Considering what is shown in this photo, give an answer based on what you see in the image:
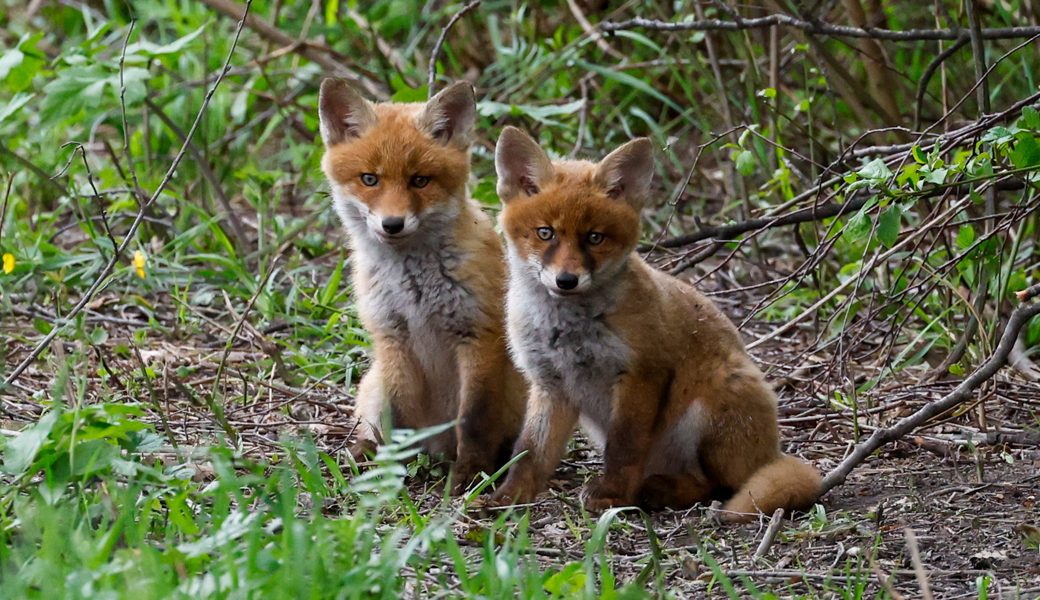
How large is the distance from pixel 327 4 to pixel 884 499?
20.9 ft

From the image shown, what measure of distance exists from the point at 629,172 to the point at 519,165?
398 millimetres

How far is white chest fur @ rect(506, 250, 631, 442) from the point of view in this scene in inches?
150

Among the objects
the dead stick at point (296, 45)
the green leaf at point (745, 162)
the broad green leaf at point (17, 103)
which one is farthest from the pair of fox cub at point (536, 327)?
the dead stick at point (296, 45)

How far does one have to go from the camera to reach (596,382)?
12.7 feet

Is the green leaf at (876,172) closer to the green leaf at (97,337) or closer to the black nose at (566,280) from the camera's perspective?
the black nose at (566,280)

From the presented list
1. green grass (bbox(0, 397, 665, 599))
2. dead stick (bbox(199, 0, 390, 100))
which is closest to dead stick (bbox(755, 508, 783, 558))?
green grass (bbox(0, 397, 665, 599))

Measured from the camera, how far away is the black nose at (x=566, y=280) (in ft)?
11.8

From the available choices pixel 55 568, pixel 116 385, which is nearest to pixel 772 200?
pixel 116 385

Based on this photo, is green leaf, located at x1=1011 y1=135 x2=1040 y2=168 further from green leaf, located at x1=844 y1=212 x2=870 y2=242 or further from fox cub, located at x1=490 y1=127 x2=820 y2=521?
fox cub, located at x1=490 y1=127 x2=820 y2=521

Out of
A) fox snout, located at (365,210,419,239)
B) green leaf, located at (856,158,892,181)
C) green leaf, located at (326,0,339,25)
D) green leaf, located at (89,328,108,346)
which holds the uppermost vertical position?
green leaf, located at (326,0,339,25)

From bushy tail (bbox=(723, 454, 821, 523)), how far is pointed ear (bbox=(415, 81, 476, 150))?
1.78 meters

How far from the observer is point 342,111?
435 centimetres

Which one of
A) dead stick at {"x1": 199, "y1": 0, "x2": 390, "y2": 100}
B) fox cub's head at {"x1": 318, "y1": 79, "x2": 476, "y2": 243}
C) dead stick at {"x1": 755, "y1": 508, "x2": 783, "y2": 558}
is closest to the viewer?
dead stick at {"x1": 755, "y1": 508, "x2": 783, "y2": 558}

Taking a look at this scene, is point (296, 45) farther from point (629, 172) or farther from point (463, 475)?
point (463, 475)
